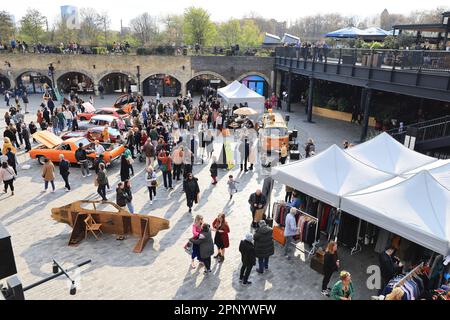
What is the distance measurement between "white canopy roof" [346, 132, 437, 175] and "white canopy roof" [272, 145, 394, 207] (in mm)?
844

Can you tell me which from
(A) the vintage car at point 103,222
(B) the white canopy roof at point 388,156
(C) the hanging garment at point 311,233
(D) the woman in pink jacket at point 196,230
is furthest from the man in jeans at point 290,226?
Answer: (A) the vintage car at point 103,222

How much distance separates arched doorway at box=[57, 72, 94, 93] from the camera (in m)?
35.3

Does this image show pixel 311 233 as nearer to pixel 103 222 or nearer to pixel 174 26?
pixel 103 222

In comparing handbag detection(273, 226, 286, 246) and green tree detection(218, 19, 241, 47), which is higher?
green tree detection(218, 19, 241, 47)

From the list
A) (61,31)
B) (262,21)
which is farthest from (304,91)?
(262,21)

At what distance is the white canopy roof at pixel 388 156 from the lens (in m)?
9.80

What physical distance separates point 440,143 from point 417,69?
9.94 feet

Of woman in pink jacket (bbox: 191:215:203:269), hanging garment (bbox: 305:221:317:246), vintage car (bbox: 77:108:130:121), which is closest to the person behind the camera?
woman in pink jacket (bbox: 191:215:203:269)

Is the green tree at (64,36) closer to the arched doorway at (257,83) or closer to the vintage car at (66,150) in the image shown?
the arched doorway at (257,83)

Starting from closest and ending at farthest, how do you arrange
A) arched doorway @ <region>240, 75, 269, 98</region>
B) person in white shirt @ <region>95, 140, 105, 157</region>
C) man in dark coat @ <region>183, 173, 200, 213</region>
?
1. man in dark coat @ <region>183, 173, 200, 213</region>
2. person in white shirt @ <region>95, 140, 105, 157</region>
3. arched doorway @ <region>240, 75, 269, 98</region>

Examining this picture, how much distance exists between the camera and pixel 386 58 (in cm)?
1576

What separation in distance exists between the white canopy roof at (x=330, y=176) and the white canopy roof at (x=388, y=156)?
84 centimetres

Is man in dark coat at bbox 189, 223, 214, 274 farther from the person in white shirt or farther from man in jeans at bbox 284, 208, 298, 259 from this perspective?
the person in white shirt

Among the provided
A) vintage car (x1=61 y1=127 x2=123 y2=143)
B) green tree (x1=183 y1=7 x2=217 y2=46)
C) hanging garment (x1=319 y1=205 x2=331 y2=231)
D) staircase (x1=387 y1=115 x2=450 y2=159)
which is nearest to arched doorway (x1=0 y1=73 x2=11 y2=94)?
green tree (x1=183 y1=7 x2=217 y2=46)
